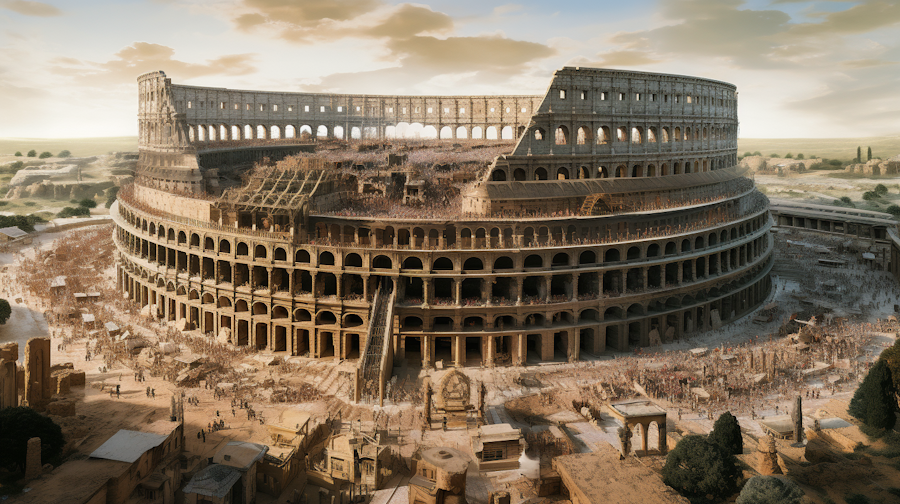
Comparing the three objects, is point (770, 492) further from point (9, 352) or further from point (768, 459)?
point (9, 352)

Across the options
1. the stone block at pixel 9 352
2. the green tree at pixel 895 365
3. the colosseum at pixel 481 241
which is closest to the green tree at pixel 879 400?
the green tree at pixel 895 365

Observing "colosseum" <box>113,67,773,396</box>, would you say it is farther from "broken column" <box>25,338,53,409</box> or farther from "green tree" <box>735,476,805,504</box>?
A: "green tree" <box>735,476,805,504</box>

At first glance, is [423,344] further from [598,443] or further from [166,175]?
[166,175]

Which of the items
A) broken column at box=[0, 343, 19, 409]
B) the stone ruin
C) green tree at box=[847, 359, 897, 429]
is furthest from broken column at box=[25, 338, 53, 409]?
green tree at box=[847, 359, 897, 429]

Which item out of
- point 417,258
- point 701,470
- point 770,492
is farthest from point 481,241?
point 770,492

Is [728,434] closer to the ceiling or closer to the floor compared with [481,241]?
closer to the floor
